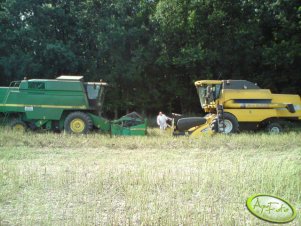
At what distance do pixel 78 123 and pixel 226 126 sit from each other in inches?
230

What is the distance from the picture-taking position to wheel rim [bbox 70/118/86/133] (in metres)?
13.9

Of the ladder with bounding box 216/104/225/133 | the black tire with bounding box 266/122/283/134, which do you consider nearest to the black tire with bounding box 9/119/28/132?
the ladder with bounding box 216/104/225/133

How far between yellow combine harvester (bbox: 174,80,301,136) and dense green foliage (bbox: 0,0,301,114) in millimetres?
4266

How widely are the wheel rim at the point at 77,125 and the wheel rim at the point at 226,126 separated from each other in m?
5.35

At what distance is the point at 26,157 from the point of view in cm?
889

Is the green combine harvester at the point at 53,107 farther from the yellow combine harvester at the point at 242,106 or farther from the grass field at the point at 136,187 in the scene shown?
the grass field at the point at 136,187

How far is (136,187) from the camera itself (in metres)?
5.52

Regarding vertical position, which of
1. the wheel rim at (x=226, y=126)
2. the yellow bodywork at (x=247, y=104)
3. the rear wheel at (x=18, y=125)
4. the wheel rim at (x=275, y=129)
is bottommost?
the wheel rim at (x=275, y=129)

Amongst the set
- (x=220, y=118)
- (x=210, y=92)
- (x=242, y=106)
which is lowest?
(x=220, y=118)

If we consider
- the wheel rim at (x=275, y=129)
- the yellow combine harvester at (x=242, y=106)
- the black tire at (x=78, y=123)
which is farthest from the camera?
the wheel rim at (x=275, y=129)

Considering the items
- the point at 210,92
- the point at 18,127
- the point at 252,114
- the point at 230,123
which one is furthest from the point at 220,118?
the point at 18,127

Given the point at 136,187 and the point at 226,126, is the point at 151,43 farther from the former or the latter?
the point at 136,187

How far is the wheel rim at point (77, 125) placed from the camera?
1390cm

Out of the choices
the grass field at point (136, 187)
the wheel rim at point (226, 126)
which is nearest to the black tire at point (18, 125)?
the grass field at point (136, 187)
